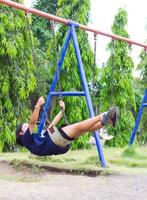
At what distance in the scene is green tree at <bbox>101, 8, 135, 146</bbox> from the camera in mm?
11656

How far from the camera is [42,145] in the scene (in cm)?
532

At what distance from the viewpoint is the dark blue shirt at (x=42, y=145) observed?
5254 millimetres

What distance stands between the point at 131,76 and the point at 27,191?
803 centimetres

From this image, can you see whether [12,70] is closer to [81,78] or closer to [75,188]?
[81,78]

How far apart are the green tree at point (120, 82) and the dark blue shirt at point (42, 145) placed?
600 cm

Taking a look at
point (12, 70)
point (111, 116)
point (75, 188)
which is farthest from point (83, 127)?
point (12, 70)

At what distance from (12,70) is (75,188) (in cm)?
569

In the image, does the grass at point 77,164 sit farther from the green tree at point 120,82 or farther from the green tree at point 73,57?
the green tree at point 120,82

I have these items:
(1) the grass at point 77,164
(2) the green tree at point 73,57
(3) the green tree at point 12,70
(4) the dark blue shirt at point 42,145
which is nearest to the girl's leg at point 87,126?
(4) the dark blue shirt at point 42,145

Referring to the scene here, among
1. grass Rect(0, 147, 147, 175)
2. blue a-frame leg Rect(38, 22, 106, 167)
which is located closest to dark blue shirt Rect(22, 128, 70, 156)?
blue a-frame leg Rect(38, 22, 106, 167)

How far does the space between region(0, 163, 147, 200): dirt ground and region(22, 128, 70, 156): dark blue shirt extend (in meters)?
0.31

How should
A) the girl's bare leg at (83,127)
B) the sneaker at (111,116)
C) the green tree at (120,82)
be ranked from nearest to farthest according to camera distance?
the sneaker at (111,116) < the girl's bare leg at (83,127) < the green tree at (120,82)

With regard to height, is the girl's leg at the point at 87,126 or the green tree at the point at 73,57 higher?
the green tree at the point at 73,57

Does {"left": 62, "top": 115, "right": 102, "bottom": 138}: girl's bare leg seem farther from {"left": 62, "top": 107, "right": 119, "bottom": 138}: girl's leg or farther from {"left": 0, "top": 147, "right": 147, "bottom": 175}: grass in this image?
{"left": 0, "top": 147, "right": 147, "bottom": 175}: grass
